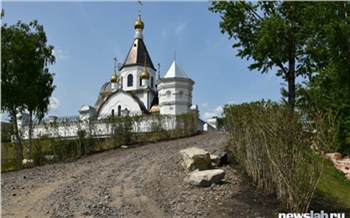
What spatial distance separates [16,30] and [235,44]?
373 inches

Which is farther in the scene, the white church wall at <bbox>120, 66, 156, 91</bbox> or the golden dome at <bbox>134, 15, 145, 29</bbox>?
the golden dome at <bbox>134, 15, 145, 29</bbox>

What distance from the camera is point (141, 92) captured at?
35.3m

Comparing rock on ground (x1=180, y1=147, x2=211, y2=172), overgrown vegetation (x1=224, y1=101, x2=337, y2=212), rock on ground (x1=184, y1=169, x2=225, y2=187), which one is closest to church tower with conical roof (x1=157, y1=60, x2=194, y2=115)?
rock on ground (x1=180, y1=147, x2=211, y2=172)

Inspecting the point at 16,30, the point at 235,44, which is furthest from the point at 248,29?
the point at 16,30

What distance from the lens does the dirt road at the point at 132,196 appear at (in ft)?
17.1

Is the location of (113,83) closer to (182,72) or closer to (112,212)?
(182,72)

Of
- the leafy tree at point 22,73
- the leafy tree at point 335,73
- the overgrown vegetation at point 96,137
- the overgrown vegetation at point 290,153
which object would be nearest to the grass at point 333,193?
the overgrown vegetation at point 290,153

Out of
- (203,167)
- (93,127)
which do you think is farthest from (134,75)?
(203,167)

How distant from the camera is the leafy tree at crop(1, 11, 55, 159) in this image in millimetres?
12766

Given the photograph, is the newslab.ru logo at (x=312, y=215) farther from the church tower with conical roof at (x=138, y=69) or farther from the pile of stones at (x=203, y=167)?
the church tower with conical roof at (x=138, y=69)

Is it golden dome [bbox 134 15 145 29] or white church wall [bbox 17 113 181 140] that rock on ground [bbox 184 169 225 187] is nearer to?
white church wall [bbox 17 113 181 140]

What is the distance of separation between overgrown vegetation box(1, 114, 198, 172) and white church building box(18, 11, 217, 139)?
496cm

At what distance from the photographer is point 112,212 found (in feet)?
17.9

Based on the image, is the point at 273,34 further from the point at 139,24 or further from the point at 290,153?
the point at 139,24
